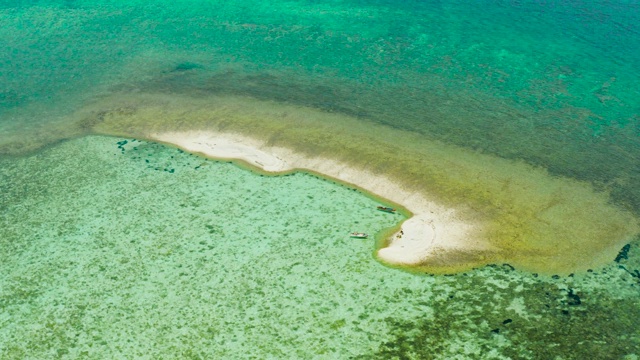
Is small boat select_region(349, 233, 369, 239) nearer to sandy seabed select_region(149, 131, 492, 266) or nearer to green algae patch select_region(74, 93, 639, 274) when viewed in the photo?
sandy seabed select_region(149, 131, 492, 266)

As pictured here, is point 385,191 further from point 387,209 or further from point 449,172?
point 449,172

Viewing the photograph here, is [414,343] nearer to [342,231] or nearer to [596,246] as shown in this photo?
[342,231]

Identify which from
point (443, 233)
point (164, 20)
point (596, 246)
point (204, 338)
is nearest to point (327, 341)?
point (204, 338)

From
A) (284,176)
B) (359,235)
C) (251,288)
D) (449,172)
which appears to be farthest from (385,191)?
(251,288)

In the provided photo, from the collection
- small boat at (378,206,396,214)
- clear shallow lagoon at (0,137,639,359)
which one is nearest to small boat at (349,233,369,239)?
clear shallow lagoon at (0,137,639,359)

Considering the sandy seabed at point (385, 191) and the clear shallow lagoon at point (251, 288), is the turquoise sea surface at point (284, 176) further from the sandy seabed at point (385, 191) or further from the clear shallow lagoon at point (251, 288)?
the sandy seabed at point (385, 191)
